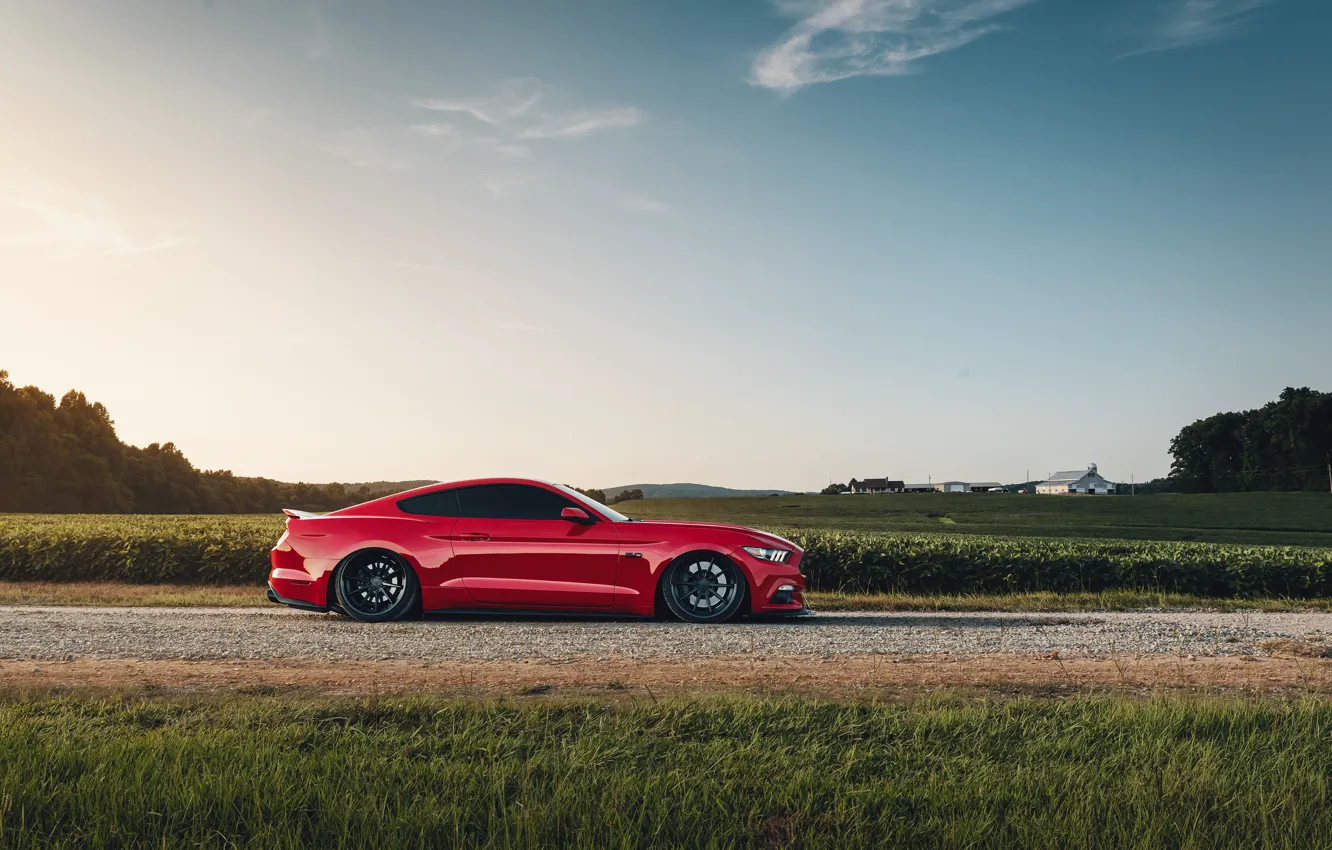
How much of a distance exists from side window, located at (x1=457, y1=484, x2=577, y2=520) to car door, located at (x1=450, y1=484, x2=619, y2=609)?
0.09 meters

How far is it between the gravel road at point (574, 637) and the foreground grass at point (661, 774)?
2.57m

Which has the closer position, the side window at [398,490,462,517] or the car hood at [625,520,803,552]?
the car hood at [625,520,803,552]

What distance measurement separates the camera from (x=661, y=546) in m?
10.3

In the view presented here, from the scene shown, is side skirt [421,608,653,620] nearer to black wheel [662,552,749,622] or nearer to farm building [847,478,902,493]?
black wheel [662,552,749,622]

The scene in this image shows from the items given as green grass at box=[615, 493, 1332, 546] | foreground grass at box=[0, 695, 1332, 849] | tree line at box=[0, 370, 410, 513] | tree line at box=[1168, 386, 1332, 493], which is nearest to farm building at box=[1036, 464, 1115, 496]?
tree line at box=[1168, 386, 1332, 493]

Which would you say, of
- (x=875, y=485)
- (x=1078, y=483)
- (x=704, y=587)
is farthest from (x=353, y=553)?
(x=1078, y=483)

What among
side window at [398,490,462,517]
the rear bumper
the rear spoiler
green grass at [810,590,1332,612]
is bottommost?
green grass at [810,590,1332,612]

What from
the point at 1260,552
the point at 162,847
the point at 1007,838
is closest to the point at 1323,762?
the point at 1007,838

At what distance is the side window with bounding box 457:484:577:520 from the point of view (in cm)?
1055

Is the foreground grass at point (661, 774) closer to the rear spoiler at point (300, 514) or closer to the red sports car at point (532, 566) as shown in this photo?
the red sports car at point (532, 566)

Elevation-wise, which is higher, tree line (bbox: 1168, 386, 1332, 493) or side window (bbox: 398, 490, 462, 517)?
tree line (bbox: 1168, 386, 1332, 493)

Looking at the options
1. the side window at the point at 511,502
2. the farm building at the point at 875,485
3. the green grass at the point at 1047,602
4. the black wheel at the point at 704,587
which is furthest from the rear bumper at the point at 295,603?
the farm building at the point at 875,485

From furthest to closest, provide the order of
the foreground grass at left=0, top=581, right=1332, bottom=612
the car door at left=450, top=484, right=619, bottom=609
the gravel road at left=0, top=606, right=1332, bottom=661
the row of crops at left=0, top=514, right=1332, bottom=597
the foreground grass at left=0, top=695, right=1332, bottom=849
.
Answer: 1. the row of crops at left=0, top=514, right=1332, bottom=597
2. the foreground grass at left=0, top=581, right=1332, bottom=612
3. the car door at left=450, top=484, right=619, bottom=609
4. the gravel road at left=0, top=606, right=1332, bottom=661
5. the foreground grass at left=0, top=695, right=1332, bottom=849

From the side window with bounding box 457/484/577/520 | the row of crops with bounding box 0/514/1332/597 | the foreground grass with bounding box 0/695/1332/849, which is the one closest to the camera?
the foreground grass with bounding box 0/695/1332/849
